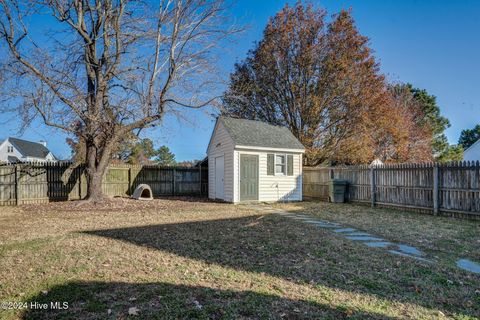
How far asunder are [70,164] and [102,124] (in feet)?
12.3

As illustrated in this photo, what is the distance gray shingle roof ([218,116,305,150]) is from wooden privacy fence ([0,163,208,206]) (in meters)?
3.96

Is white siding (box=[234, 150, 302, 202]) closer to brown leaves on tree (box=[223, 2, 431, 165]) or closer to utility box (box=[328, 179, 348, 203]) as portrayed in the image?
utility box (box=[328, 179, 348, 203])

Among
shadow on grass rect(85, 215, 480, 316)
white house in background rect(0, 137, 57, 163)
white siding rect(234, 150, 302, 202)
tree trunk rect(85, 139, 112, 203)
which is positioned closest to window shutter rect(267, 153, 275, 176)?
white siding rect(234, 150, 302, 202)

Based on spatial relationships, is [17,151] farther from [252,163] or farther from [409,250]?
[409,250]

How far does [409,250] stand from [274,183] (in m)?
8.77

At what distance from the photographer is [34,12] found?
1040 centimetres

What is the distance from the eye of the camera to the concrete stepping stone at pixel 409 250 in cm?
493

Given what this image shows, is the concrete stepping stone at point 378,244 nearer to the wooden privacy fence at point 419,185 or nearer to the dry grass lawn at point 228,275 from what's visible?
the dry grass lawn at point 228,275

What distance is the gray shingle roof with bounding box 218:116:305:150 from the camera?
13109 mm

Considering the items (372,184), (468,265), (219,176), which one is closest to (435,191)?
(372,184)

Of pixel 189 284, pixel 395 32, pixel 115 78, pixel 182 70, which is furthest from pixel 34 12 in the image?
pixel 395 32

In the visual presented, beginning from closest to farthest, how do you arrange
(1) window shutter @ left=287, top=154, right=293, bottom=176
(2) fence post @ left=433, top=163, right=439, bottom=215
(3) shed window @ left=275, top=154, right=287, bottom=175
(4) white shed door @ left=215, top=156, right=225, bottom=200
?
1. (2) fence post @ left=433, top=163, right=439, bottom=215
2. (3) shed window @ left=275, top=154, right=287, bottom=175
3. (4) white shed door @ left=215, top=156, right=225, bottom=200
4. (1) window shutter @ left=287, top=154, right=293, bottom=176

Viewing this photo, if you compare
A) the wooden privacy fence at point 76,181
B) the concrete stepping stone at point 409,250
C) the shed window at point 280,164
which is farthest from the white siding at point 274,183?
the concrete stepping stone at point 409,250

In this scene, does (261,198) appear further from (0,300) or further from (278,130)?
(0,300)
